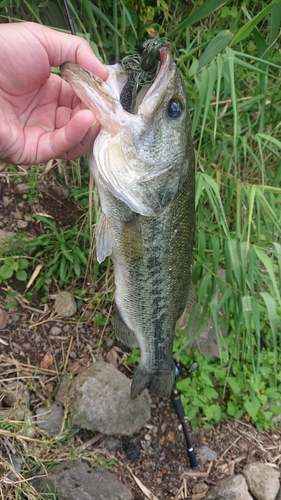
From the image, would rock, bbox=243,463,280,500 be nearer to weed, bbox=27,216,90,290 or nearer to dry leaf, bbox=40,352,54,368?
dry leaf, bbox=40,352,54,368

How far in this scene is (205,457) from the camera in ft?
9.27

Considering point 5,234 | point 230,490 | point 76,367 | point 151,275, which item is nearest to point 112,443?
point 76,367

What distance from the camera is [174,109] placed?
1.40 m

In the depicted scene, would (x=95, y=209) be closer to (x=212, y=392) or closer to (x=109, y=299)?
(x=109, y=299)

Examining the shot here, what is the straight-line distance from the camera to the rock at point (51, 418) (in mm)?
2486

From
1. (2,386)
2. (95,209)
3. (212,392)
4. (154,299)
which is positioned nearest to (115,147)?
(154,299)

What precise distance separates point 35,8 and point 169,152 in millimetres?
1542

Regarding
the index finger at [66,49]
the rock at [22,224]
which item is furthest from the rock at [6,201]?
the index finger at [66,49]

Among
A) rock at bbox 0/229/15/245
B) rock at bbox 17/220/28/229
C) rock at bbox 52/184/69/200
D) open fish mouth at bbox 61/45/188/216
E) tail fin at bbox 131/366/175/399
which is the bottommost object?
tail fin at bbox 131/366/175/399

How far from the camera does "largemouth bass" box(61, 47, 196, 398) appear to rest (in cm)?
134

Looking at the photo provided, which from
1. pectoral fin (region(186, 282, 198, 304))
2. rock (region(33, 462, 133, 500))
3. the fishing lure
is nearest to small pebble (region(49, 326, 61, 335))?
rock (region(33, 462, 133, 500))

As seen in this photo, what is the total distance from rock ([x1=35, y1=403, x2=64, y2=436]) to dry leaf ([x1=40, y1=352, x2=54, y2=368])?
0.92 ft

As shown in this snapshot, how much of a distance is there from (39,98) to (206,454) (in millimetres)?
2651

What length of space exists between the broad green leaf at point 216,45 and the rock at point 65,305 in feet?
6.10
